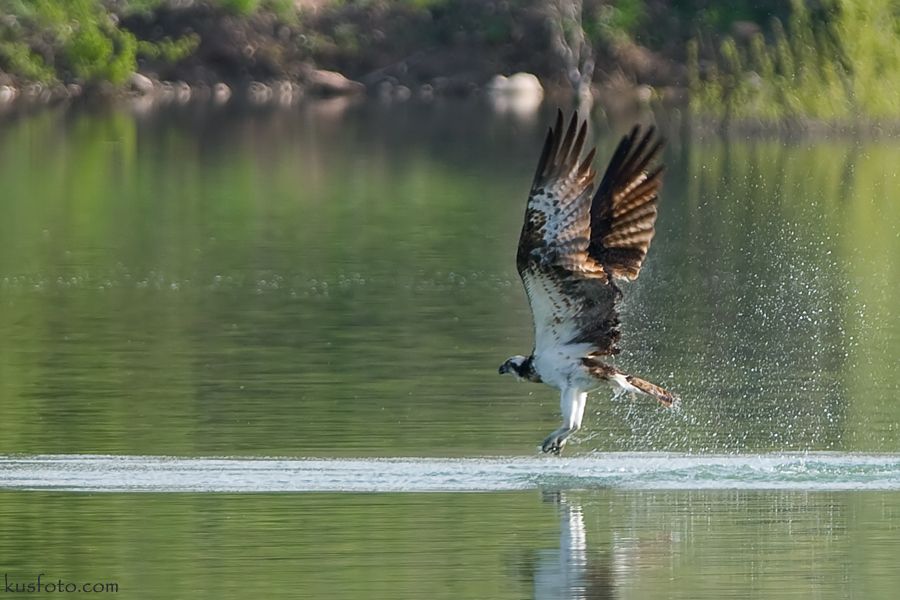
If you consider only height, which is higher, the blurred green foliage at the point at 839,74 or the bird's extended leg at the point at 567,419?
the blurred green foliage at the point at 839,74

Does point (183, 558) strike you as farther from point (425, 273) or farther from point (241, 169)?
point (241, 169)

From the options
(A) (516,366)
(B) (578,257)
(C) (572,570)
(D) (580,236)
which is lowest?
(C) (572,570)

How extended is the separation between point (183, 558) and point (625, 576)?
77.8 inches

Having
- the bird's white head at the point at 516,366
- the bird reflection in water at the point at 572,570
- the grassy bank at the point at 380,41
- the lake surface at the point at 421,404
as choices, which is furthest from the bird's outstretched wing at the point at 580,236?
the grassy bank at the point at 380,41

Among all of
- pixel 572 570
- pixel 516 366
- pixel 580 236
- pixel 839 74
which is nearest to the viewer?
pixel 572 570

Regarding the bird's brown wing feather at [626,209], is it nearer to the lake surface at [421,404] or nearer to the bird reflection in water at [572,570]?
the lake surface at [421,404]

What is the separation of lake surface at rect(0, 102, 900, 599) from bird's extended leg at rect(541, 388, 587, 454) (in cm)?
24

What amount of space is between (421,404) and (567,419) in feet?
8.59

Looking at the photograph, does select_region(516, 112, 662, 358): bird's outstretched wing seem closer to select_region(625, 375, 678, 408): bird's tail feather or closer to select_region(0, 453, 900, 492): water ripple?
select_region(625, 375, 678, 408): bird's tail feather

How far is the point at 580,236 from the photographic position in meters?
12.7

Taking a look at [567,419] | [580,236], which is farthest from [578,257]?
[567,419]

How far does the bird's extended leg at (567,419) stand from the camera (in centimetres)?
1297

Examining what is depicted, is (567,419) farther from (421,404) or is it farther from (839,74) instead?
(839,74)

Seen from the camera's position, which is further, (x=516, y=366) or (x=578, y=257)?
(x=516, y=366)
